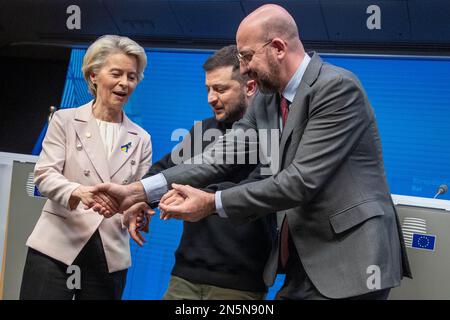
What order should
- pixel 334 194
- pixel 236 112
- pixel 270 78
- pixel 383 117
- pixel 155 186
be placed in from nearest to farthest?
pixel 334 194
pixel 270 78
pixel 155 186
pixel 236 112
pixel 383 117

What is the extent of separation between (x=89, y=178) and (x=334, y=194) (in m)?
0.92

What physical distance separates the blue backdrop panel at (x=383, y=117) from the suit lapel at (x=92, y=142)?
1.51 m

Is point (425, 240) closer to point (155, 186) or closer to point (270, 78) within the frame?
point (270, 78)

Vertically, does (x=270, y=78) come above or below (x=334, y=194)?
above

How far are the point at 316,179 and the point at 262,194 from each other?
0.51 feet

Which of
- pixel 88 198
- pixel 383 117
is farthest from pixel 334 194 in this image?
pixel 383 117

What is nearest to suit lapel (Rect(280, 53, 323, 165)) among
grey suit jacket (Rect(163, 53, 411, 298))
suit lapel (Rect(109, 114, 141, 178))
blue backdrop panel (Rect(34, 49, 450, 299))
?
grey suit jacket (Rect(163, 53, 411, 298))

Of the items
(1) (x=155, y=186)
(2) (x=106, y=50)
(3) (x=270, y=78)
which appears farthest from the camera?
(2) (x=106, y=50)

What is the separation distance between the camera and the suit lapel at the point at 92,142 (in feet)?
7.16

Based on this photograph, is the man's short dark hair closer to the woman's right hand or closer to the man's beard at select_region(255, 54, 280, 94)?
the man's beard at select_region(255, 54, 280, 94)

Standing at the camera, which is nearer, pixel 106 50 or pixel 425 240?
pixel 425 240

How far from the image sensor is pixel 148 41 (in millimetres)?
3906

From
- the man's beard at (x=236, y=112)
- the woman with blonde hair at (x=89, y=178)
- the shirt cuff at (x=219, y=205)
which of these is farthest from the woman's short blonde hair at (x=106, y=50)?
the shirt cuff at (x=219, y=205)

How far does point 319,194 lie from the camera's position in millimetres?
1719
